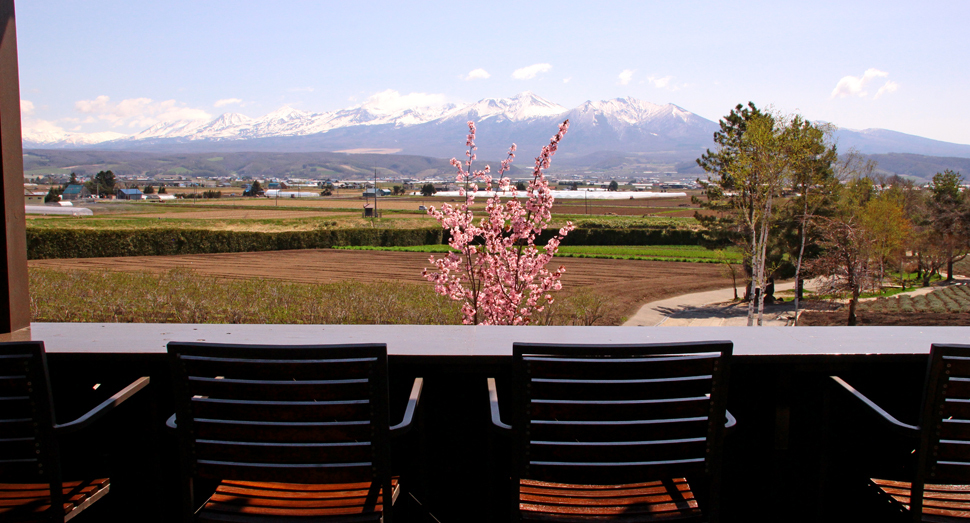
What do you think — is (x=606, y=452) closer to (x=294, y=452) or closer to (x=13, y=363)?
(x=294, y=452)

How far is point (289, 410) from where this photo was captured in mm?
1060

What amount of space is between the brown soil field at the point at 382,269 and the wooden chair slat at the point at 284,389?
2176cm

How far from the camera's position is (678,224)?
4338 centimetres

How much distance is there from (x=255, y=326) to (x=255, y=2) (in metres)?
6.60

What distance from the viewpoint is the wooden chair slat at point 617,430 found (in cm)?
109

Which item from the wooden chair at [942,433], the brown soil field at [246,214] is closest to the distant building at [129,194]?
the brown soil field at [246,214]

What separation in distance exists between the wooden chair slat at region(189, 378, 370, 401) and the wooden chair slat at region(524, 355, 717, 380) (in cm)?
30

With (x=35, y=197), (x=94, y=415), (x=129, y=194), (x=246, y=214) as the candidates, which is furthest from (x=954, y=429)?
(x=129, y=194)

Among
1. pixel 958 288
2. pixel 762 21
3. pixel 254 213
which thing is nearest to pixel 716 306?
pixel 958 288

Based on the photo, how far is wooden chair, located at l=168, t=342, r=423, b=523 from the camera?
3.39 ft

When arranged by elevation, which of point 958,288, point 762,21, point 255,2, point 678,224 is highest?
point 255,2

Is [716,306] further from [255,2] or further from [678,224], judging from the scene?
[255,2]

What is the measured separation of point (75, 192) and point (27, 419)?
48.8 m

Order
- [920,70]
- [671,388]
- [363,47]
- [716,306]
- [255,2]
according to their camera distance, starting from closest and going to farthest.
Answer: [671,388]
[255,2]
[920,70]
[363,47]
[716,306]
